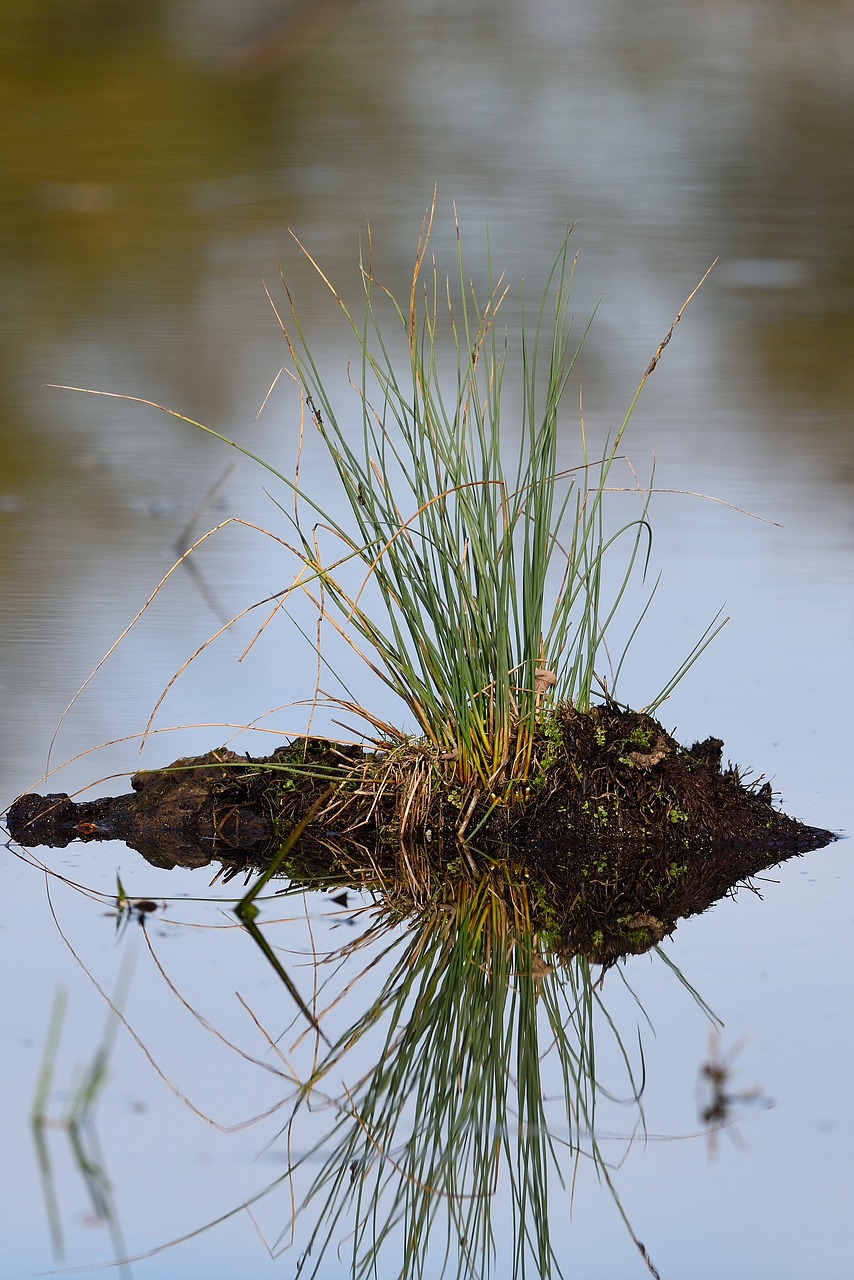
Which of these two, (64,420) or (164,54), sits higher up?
(164,54)

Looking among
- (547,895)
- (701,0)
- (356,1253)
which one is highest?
(701,0)

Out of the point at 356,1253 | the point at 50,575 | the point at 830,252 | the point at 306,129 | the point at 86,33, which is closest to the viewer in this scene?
the point at 356,1253

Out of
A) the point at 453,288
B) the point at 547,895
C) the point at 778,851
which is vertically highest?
the point at 453,288

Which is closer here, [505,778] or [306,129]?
[505,778]

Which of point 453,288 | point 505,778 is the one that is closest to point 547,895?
point 505,778

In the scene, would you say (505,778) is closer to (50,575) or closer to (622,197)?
(50,575)

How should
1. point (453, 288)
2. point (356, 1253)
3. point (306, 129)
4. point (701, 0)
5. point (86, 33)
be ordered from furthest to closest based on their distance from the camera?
point (701, 0)
point (86, 33)
point (306, 129)
point (453, 288)
point (356, 1253)

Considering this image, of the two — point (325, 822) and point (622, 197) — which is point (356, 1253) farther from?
point (622, 197)

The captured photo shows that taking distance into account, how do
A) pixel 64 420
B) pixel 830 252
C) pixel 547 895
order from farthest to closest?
1. pixel 830 252
2. pixel 64 420
3. pixel 547 895

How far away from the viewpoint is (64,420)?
4.52 meters

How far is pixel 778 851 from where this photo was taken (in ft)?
7.94

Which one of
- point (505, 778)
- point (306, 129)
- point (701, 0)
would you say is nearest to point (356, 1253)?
point (505, 778)

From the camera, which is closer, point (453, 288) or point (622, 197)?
point (453, 288)

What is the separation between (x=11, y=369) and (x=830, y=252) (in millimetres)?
2561
